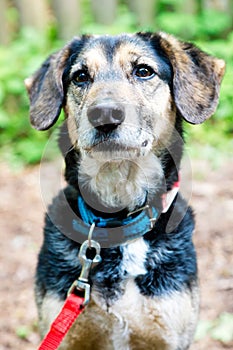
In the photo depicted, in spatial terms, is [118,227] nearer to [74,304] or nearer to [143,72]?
[74,304]

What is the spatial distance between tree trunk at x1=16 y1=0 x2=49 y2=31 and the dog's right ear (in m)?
4.03

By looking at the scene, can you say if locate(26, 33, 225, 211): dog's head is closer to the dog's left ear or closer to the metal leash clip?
the dog's left ear

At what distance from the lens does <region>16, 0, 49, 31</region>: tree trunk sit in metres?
7.31

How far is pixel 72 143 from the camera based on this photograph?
130 inches

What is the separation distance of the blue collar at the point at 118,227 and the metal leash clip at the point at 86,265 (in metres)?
0.12

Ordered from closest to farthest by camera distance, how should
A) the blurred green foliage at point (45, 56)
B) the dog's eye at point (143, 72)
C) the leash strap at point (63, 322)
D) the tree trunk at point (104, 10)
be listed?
1. the leash strap at point (63, 322)
2. the dog's eye at point (143, 72)
3. the blurred green foliage at point (45, 56)
4. the tree trunk at point (104, 10)

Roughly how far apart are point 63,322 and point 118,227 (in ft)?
1.96

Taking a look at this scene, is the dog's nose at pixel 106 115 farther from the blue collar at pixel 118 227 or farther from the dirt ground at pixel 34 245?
the dirt ground at pixel 34 245

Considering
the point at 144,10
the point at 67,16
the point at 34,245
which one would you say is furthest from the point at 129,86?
the point at 144,10

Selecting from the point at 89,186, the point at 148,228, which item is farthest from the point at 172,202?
the point at 89,186

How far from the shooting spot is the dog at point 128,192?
10.1 feet

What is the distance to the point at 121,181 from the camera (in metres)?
3.28

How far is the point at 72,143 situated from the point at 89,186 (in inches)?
10.2

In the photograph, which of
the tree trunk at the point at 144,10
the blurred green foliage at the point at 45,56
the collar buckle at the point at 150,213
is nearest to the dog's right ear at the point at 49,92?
the collar buckle at the point at 150,213
